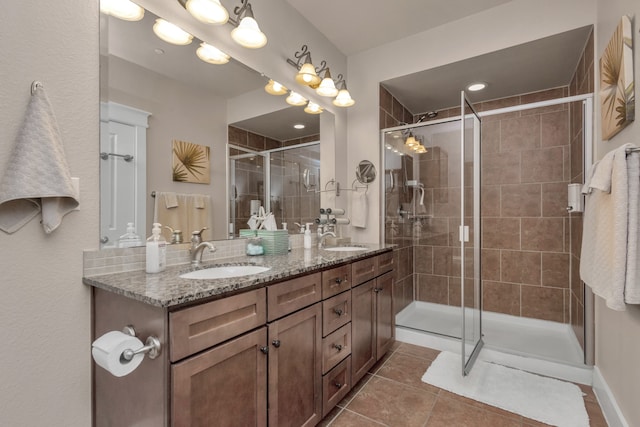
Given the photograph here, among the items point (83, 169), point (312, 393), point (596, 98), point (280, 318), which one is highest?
point (596, 98)

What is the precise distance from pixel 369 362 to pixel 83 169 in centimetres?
192

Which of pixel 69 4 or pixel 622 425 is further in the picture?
pixel 622 425

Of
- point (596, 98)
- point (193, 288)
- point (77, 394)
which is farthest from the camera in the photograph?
point (596, 98)

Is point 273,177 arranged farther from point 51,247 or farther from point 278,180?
point 51,247

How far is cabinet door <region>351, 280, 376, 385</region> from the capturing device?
1836mm

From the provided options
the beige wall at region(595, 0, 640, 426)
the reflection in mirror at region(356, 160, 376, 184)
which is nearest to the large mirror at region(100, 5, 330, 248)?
the reflection in mirror at region(356, 160, 376, 184)

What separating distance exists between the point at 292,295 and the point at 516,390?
1.66 meters

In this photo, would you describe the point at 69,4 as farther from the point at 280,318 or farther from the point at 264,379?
the point at 264,379

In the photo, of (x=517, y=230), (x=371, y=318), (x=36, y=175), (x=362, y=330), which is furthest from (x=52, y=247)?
(x=517, y=230)

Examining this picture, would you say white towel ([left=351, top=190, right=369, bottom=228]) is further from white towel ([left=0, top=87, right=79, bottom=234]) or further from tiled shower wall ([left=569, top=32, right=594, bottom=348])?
white towel ([left=0, top=87, right=79, bottom=234])

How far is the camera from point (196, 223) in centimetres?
167

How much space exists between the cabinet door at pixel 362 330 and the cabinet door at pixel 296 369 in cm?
37

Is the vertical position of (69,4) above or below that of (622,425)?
above

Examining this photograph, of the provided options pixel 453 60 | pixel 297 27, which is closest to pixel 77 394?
pixel 297 27
